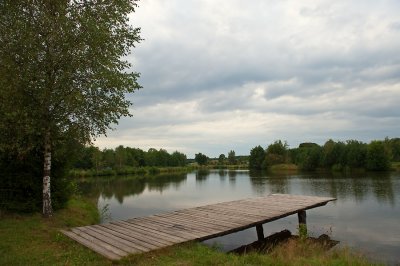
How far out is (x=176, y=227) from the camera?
11992 millimetres

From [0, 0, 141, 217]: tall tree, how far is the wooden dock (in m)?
4.04

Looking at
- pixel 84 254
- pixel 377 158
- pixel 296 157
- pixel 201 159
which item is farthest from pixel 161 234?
pixel 201 159

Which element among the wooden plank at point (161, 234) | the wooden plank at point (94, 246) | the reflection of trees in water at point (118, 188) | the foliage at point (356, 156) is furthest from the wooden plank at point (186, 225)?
the foliage at point (356, 156)

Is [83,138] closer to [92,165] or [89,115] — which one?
[89,115]

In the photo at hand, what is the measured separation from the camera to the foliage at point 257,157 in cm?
12681

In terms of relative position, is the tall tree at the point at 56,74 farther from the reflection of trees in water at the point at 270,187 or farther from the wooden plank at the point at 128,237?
the reflection of trees in water at the point at 270,187

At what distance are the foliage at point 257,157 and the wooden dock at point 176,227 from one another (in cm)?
10890

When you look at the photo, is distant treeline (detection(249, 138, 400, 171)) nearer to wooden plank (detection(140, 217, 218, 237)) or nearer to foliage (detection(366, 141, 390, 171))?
foliage (detection(366, 141, 390, 171))

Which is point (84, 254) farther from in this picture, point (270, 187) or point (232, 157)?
point (232, 157)

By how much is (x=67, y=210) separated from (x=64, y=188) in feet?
4.37

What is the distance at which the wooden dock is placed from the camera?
374 inches

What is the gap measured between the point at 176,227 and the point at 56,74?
7.50 metres

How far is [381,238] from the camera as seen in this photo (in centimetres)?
1633

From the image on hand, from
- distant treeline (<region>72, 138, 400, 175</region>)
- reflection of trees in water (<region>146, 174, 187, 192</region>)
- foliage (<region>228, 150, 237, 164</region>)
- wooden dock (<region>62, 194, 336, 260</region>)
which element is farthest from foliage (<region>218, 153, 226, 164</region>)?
wooden dock (<region>62, 194, 336, 260</region>)
